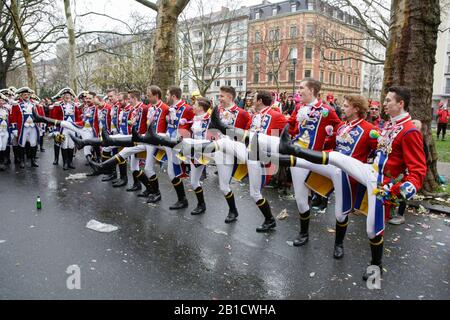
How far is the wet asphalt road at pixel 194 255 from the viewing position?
12.7ft

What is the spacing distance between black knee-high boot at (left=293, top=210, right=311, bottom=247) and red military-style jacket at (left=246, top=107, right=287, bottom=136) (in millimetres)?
1242

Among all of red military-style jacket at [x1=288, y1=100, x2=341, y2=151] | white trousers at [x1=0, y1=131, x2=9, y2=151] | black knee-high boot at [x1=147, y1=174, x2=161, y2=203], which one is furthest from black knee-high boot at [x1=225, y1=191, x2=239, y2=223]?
white trousers at [x1=0, y1=131, x2=9, y2=151]

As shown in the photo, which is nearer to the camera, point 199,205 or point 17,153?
point 199,205

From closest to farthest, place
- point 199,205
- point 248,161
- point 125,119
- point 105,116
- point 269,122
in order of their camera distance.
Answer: point 269,122 → point 248,161 → point 199,205 → point 125,119 → point 105,116

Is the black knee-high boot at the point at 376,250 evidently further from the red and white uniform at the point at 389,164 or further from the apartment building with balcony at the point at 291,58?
the apartment building with balcony at the point at 291,58

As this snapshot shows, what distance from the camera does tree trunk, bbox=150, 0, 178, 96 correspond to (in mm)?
12414

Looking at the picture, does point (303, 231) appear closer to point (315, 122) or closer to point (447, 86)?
point (315, 122)

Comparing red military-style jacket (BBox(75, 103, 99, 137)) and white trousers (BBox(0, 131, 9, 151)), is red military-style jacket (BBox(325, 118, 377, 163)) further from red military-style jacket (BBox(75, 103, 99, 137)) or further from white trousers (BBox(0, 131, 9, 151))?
white trousers (BBox(0, 131, 9, 151))

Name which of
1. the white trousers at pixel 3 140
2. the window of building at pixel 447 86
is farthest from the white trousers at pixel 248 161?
the window of building at pixel 447 86

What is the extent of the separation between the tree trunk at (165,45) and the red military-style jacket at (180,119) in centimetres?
580

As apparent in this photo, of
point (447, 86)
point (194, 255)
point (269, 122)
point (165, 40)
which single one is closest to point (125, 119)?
point (269, 122)

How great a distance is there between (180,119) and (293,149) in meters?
3.23

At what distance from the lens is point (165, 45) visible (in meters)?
12.5

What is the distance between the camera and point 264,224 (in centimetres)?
580
